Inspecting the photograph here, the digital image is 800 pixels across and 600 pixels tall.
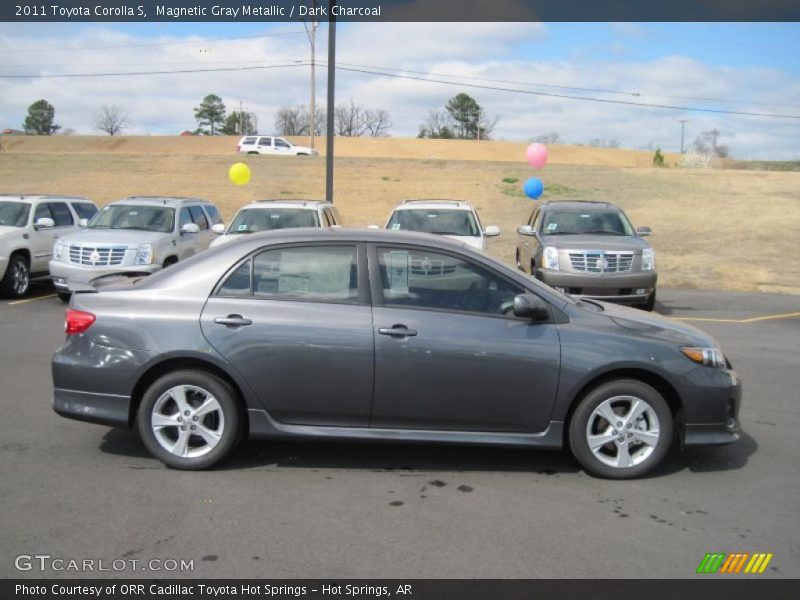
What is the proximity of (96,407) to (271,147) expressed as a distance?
4285cm

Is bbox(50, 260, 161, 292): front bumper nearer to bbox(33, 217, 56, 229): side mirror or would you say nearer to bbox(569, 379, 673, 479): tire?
bbox(33, 217, 56, 229): side mirror

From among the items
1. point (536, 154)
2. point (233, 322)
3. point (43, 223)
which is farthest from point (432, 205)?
point (536, 154)

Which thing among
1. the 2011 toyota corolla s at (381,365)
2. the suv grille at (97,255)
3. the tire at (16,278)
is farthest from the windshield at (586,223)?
the tire at (16,278)

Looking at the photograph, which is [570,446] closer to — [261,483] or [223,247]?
[261,483]

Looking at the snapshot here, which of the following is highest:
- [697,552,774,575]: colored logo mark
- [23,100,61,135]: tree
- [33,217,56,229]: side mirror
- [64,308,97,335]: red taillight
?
[23,100,61,135]: tree

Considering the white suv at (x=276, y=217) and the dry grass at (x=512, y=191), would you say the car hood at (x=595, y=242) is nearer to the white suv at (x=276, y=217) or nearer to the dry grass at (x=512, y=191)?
the white suv at (x=276, y=217)

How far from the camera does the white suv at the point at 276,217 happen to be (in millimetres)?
12625

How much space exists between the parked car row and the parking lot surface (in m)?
5.75

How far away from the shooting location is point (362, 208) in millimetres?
29016

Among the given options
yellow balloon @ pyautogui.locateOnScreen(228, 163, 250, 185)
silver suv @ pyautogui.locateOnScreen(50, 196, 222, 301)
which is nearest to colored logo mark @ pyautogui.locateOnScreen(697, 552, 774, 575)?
silver suv @ pyautogui.locateOnScreen(50, 196, 222, 301)

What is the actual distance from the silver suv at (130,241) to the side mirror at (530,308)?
7696 mm

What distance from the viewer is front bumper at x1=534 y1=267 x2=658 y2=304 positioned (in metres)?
11.9
